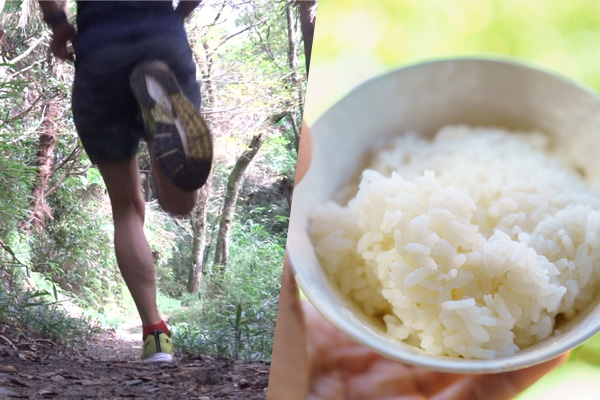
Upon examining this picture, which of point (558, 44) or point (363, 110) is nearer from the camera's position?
point (363, 110)

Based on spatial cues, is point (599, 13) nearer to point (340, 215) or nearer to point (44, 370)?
point (340, 215)

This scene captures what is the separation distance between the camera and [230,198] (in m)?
0.88

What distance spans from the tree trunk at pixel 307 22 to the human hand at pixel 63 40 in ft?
1.21

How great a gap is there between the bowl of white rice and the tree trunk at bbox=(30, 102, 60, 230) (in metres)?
0.41

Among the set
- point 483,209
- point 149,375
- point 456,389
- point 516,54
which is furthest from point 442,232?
point 149,375

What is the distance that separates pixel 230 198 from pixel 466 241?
0.38 metres

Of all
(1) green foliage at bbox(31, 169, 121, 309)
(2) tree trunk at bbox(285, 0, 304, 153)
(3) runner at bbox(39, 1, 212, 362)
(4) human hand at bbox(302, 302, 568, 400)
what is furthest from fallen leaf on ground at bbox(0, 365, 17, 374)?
(2) tree trunk at bbox(285, 0, 304, 153)

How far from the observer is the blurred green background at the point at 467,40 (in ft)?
3.09

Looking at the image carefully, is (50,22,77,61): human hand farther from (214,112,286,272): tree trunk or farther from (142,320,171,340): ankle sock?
(142,320,171,340): ankle sock

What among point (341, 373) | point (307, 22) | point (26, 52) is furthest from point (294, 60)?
point (341, 373)

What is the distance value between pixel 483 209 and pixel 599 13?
1.47ft

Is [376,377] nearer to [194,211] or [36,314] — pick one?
[194,211]

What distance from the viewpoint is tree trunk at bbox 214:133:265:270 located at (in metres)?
0.88

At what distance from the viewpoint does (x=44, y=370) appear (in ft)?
2.93
